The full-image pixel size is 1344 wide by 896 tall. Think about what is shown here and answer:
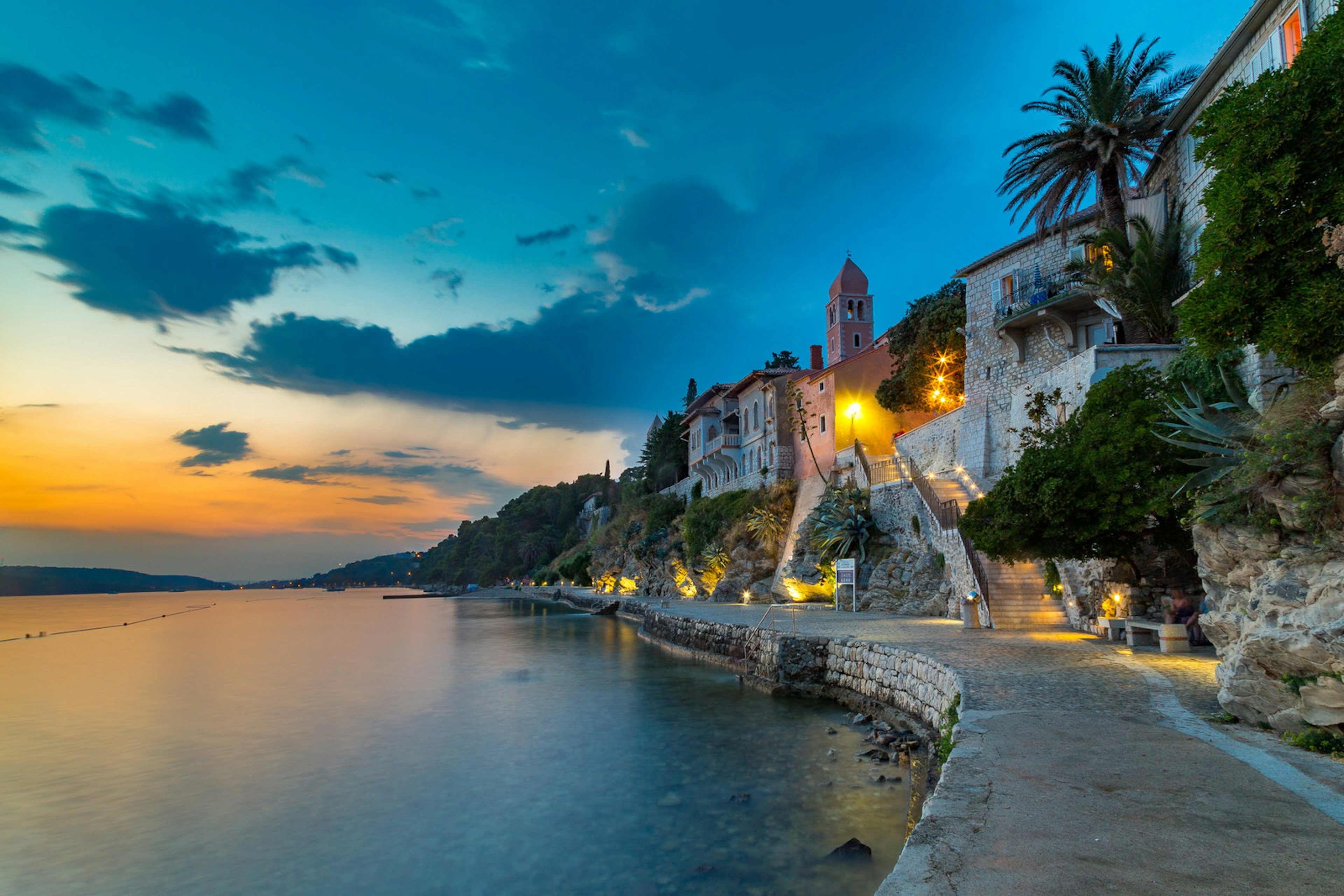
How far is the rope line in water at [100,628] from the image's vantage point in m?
44.1

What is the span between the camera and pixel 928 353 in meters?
30.7

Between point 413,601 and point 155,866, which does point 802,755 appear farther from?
point 413,601

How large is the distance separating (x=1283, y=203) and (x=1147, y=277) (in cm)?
1248

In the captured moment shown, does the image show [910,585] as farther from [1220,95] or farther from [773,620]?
[1220,95]

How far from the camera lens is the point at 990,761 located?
5.66m

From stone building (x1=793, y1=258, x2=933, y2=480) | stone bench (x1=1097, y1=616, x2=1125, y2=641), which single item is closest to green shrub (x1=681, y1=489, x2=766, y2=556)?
stone building (x1=793, y1=258, x2=933, y2=480)

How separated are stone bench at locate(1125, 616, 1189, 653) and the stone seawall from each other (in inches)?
158

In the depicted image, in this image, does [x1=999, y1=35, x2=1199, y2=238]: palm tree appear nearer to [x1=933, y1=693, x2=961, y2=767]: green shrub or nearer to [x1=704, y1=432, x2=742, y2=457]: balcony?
[x1=933, y1=693, x2=961, y2=767]: green shrub

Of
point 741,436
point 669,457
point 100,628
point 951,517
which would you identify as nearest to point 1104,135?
point 951,517

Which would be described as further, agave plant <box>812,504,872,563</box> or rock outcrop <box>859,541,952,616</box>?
agave plant <box>812,504,872,563</box>

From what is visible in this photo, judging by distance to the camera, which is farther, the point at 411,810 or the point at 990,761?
the point at 411,810

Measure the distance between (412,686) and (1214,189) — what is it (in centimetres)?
2224

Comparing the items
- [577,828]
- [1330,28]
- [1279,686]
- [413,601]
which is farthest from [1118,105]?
[413,601]

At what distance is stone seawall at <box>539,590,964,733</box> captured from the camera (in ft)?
36.0
